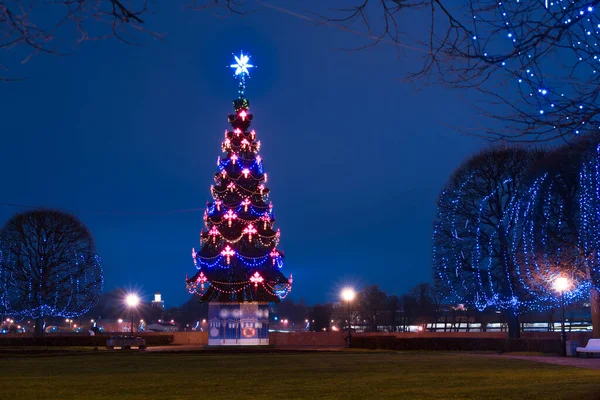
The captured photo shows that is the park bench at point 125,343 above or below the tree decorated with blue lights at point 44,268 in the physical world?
below

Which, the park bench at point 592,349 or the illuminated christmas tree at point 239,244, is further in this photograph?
the illuminated christmas tree at point 239,244

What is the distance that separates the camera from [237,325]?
157 feet

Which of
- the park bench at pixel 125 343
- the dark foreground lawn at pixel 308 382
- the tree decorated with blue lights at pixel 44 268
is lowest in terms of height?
the park bench at pixel 125 343

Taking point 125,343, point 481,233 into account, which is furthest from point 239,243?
point 481,233

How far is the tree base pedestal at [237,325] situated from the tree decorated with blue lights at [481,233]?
12687 mm

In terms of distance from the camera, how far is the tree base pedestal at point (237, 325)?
47625 mm

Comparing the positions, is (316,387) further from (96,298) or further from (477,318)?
(477,318)

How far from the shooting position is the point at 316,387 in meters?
15.4

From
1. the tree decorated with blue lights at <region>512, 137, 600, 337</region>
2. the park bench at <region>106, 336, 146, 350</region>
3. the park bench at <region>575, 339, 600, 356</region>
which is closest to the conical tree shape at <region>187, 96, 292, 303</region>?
the park bench at <region>106, 336, 146, 350</region>

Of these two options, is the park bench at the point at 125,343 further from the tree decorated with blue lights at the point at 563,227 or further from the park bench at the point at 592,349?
the park bench at the point at 592,349

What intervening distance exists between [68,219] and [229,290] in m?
17.0

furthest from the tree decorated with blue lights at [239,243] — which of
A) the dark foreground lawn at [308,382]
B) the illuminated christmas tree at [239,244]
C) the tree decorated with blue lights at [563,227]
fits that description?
the dark foreground lawn at [308,382]

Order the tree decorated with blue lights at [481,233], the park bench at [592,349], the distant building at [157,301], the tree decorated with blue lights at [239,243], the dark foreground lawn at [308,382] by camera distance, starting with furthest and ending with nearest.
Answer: the distant building at [157,301], the tree decorated with blue lights at [239,243], the tree decorated with blue lights at [481,233], the park bench at [592,349], the dark foreground lawn at [308,382]

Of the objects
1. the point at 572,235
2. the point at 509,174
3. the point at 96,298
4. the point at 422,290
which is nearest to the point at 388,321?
the point at 422,290
